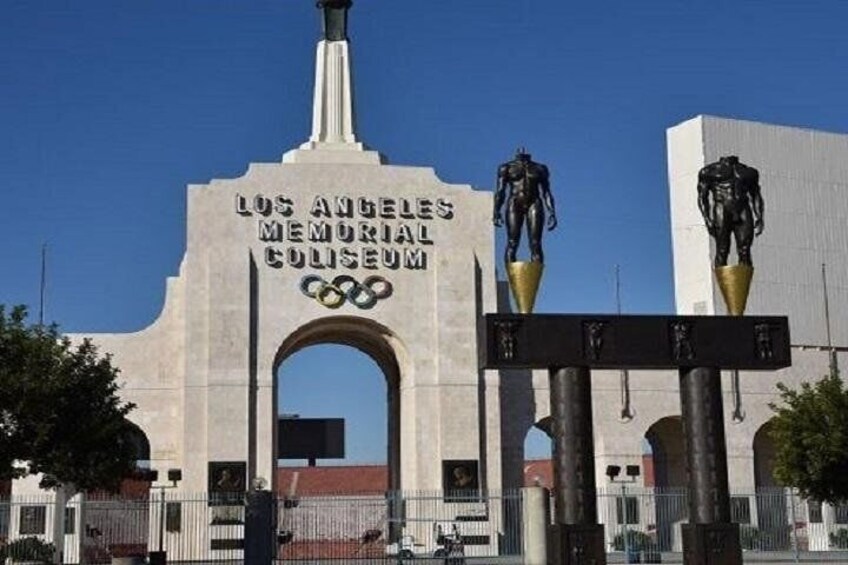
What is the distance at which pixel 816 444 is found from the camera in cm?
4081

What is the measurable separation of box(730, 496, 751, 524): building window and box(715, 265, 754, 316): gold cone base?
2808 centimetres

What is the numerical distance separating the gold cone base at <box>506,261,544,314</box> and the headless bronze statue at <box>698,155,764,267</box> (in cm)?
387

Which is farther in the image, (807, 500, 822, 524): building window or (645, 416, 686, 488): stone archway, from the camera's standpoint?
(645, 416, 686, 488): stone archway

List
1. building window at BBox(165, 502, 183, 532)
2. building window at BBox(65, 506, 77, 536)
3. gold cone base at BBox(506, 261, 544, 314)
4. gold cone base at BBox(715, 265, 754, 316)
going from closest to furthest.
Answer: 1. gold cone base at BBox(506, 261, 544, 314)
2. gold cone base at BBox(715, 265, 754, 316)
3. building window at BBox(165, 502, 183, 532)
4. building window at BBox(65, 506, 77, 536)

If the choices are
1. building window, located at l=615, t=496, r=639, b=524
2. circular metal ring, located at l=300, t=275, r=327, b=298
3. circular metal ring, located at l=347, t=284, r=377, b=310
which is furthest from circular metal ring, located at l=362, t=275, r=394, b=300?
building window, located at l=615, t=496, r=639, b=524

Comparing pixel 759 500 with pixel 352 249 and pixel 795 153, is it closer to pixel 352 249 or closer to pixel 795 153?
pixel 352 249

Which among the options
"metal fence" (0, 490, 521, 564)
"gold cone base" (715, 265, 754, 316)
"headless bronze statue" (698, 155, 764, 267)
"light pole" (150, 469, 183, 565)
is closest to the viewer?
"gold cone base" (715, 265, 754, 316)

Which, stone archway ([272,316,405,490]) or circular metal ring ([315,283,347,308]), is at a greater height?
circular metal ring ([315,283,347,308])

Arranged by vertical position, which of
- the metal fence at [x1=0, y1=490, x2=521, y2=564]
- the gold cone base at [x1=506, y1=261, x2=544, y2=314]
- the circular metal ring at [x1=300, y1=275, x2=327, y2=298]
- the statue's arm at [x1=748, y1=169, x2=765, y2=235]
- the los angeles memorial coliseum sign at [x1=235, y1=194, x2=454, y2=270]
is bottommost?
the metal fence at [x1=0, y1=490, x2=521, y2=564]

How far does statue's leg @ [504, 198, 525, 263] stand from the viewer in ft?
85.7

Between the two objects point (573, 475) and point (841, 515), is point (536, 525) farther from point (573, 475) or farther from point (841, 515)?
point (841, 515)

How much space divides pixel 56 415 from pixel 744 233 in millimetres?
19501

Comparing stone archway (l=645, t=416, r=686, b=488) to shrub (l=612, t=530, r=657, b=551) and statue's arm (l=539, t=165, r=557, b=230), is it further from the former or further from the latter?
statue's arm (l=539, t=165, r=557, b=230)

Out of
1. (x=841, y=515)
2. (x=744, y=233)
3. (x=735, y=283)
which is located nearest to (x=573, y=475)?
(x=735, y=283)
